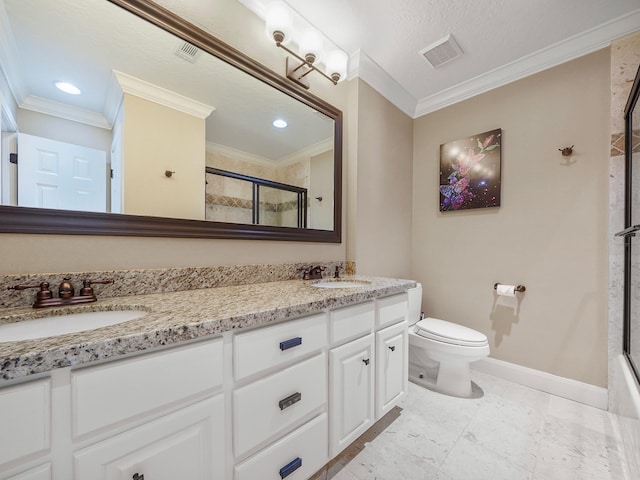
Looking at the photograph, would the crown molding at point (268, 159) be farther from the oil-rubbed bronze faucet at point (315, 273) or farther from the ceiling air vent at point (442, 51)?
the ceiling air vent at point (442, 51)

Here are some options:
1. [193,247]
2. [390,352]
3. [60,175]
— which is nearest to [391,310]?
[390,352]

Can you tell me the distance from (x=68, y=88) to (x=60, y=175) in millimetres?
320

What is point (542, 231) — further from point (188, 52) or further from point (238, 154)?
point (188, 52)

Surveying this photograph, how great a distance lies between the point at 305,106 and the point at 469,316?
2.12m

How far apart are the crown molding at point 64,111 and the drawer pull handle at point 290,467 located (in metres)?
1.42

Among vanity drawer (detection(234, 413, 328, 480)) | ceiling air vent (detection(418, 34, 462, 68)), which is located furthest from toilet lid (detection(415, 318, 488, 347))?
ceiling air vent (detection(418, 34, 462, 68))

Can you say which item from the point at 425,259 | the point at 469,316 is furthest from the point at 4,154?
the point at 469,316

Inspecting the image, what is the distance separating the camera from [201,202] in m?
1.26

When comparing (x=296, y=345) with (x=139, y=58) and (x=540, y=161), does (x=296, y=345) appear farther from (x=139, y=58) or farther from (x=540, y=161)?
(x=540, y=161)

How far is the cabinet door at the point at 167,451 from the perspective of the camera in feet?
1.83

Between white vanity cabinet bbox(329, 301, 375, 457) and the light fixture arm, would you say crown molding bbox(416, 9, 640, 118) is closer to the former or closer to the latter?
the light fixture arm

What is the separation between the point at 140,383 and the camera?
603 mm

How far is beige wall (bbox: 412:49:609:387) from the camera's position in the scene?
169 cm

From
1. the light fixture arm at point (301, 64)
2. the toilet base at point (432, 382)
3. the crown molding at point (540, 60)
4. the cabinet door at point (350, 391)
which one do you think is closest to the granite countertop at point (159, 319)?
the cabinet door at point (350, 391)
